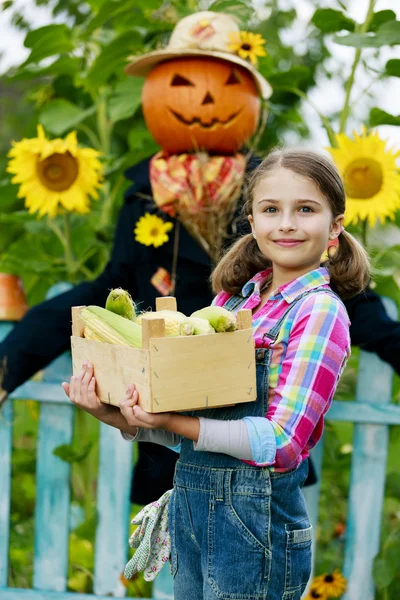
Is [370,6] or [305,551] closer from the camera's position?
[305,551]

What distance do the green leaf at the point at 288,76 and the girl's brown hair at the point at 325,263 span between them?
1273mm

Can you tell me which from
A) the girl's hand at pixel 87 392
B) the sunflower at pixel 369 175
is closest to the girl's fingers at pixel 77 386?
the girl's hand at pixel 87 392

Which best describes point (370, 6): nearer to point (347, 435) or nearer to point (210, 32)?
point (210, 32)

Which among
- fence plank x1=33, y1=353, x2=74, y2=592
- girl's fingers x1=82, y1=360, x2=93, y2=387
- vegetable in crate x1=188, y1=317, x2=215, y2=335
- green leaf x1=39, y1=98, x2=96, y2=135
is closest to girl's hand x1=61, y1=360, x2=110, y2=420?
girl's fingers x1=82, y1=360, x2=93, y2=387

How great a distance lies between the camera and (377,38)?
2.41 metres

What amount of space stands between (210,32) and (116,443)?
141 cm

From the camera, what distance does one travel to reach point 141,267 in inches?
102

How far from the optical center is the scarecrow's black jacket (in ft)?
8.23

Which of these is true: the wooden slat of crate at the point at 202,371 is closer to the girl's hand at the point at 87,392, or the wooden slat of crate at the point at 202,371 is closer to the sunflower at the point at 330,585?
the girl's hand at the point at 87,392

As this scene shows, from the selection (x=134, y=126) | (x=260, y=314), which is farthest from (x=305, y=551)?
(x=134, y=126)

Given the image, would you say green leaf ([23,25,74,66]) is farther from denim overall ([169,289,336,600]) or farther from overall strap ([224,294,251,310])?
denim overall ([169,289,336,600])

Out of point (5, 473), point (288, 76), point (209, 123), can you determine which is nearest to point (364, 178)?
point (209, 123)

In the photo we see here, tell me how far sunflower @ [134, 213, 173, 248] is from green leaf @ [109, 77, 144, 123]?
0.55 m

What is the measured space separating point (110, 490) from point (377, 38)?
5.66 ft
